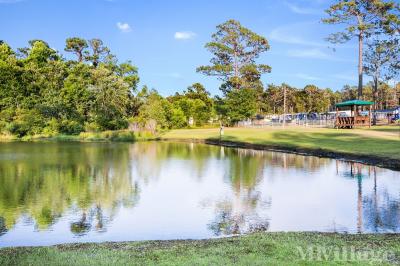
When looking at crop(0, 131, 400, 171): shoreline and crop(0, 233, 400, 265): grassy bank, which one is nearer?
crop(0, 233, 400, 265): grassy bank

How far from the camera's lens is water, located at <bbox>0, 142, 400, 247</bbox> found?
36.3ft

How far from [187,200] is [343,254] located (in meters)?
8.06

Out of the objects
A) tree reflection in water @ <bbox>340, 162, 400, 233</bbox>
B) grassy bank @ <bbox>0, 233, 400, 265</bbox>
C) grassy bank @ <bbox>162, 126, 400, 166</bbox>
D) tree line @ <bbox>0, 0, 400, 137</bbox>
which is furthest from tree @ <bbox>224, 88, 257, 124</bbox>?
grassy bank @ <bbox>0, 233, 400, 265</bbox>

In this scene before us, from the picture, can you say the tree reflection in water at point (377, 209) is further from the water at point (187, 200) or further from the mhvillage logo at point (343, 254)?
the mhvillage logo at point (343, 254)

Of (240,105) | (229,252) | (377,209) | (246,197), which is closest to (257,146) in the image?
(246,197)

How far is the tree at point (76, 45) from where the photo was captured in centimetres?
8350

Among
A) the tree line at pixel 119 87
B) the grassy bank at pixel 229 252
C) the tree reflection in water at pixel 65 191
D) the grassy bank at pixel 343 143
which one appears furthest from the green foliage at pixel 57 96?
the grassy bank at pixel 229 252

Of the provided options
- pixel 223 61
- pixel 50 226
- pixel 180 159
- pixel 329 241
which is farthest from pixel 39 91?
pixel 329 241

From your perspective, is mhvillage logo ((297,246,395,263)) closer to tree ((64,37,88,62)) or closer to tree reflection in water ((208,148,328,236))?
tree reflection in water ((208,148,328,236))

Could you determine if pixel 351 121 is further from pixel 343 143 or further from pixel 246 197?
pixel 246 197

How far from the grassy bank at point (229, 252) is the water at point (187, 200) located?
2.01m

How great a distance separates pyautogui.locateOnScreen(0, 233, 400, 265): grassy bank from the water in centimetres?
201

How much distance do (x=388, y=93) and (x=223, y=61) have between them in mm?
46942

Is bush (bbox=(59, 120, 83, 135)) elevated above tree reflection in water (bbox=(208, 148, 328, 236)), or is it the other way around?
bush (bbox=(59, 120, 83, 135))
